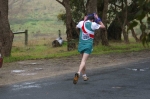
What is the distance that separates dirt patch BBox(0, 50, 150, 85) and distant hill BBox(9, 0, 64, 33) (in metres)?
26.6

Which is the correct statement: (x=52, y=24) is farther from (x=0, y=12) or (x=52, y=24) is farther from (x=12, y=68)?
(x=12, y=68)

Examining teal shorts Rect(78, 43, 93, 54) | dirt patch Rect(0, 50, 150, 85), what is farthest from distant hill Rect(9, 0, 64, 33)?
teal shorts Rect(78, 43, 93, 54)

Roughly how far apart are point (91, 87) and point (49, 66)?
18.3ft

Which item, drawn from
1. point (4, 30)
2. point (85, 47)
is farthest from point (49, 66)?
point (85, 47)

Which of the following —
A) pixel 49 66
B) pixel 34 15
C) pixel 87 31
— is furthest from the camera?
pixel 34 15

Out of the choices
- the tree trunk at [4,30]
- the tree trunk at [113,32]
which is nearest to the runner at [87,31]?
the tree trunk at [4,30]

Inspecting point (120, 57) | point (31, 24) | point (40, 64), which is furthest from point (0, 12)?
point (31, 24)

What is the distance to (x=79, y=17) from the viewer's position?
3161 cm

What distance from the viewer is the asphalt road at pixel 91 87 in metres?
8.29

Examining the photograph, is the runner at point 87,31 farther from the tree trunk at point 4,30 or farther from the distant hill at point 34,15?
the distant hill at point 34,15

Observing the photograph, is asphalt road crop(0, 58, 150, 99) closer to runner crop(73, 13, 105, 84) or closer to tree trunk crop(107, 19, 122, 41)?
runner crop(73, 13, 105, 84)

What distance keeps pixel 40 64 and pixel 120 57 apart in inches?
146

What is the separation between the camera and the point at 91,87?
9.27 meters

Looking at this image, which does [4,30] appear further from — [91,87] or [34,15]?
[34,15]
